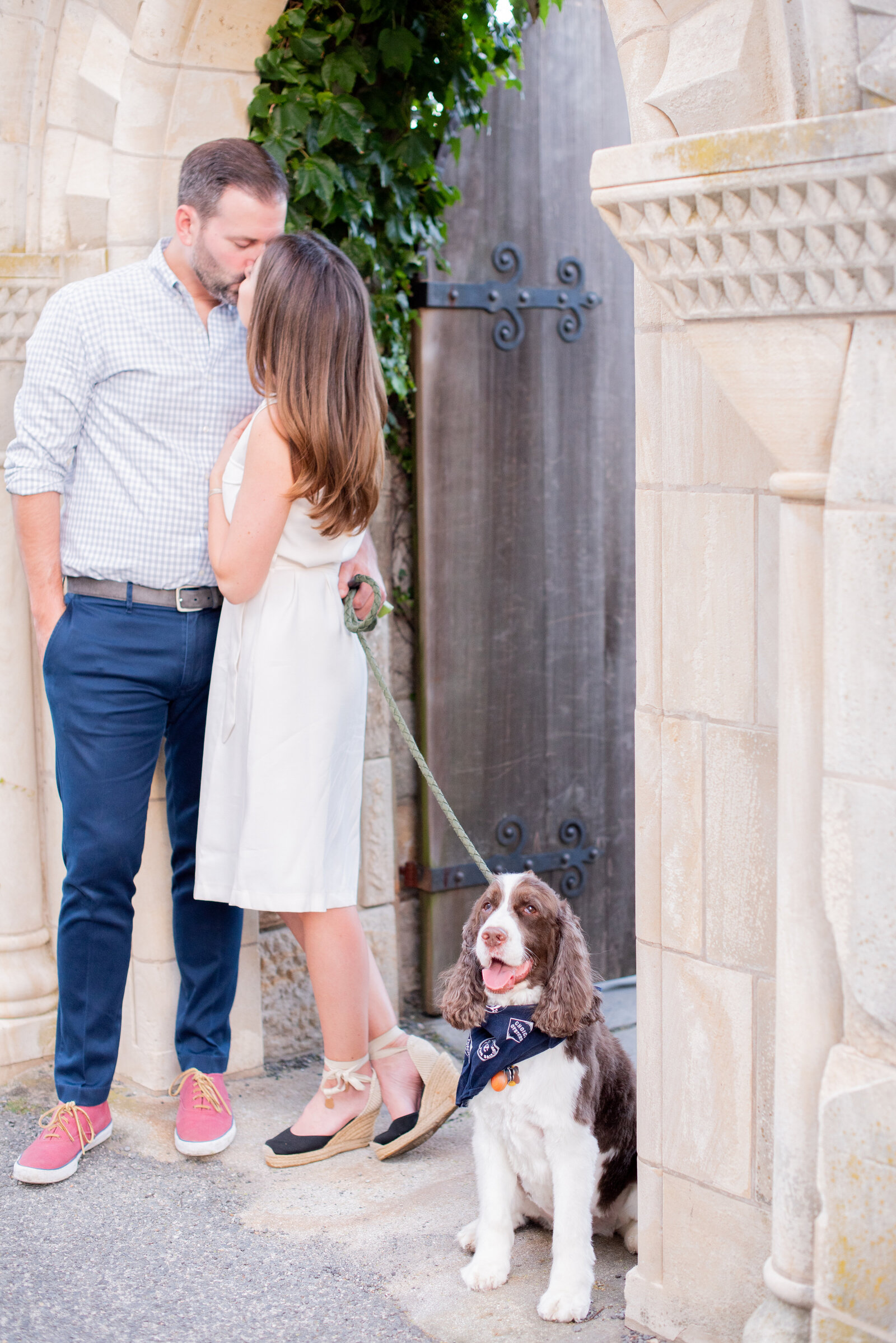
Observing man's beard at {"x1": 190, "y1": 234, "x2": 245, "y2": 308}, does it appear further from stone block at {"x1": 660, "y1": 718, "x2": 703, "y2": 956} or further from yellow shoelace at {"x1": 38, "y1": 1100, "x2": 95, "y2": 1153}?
yellow shoelace at {"x1": 38, "y1": 1100, "x2": 95, "y2": 1153}

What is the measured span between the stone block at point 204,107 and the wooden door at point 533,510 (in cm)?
78

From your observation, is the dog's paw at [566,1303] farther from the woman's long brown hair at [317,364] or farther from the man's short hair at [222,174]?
the man's short hair at [222,174]

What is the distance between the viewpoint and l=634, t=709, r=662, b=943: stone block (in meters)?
2.12

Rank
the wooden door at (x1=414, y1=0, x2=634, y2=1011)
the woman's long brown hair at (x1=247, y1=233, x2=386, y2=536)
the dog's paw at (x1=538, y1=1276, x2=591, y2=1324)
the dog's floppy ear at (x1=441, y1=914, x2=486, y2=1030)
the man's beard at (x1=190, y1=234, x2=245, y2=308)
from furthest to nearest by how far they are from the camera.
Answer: the wooden door at (x1=414, y1=0, x2=634, y2=1011)
the man's beard at (x1=190, y1=234, x2=245, y2=308)
the woman's long brown hair at (x1=247, y1=233, x2=386, y2=536)
the dog's floppy ear at (x1=441, y1=914, x2=486, y2=1030)
the dog's paw at (x1=538, y1=1276, x2=591, y2=1324)

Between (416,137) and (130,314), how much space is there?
3.18 feet

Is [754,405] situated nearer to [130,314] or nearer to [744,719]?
[744,719]

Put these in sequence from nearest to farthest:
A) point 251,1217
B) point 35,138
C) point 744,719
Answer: point 744,719 → point 251,1217 → point 35,138

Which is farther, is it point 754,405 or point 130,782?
point 130,782

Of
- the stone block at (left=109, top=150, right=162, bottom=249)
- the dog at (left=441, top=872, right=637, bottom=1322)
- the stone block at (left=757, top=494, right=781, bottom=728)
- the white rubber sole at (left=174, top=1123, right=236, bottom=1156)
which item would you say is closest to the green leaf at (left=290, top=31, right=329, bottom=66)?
the stone block at (left=109, top=150, right=162, bottom=249)

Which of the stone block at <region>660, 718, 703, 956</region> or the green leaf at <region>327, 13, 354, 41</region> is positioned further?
the green leaf at <region>327, 13, 354, 41</region>

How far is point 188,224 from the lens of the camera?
281 cm

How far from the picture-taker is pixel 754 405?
1.77m

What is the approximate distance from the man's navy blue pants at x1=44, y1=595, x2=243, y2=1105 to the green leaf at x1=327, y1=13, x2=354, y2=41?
1361mm

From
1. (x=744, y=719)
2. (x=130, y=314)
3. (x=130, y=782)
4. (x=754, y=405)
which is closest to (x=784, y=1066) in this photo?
(x=744, y=719)
